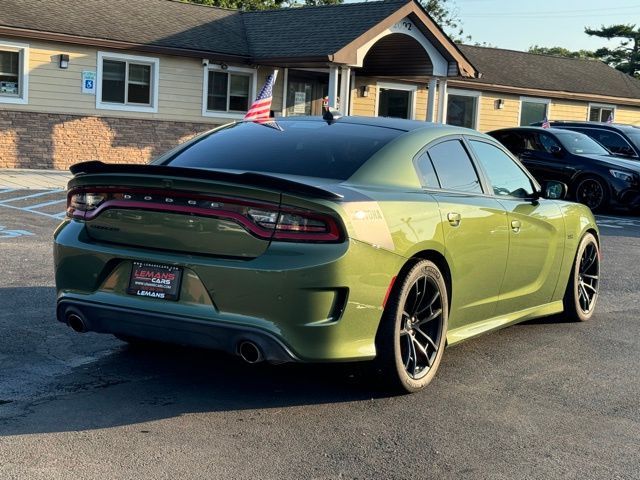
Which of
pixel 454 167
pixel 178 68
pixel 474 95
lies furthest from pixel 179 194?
pixel 474 95

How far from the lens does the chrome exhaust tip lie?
4.45 meters

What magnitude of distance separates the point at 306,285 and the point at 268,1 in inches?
1602

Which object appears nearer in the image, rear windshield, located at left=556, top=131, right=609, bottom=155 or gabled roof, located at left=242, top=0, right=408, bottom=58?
rear windshield, located at left=556, top=131, right=609, bottom=155

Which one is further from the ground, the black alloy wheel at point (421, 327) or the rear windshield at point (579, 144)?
the rear windshield at point (579, 144)

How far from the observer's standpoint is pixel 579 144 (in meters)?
17.9

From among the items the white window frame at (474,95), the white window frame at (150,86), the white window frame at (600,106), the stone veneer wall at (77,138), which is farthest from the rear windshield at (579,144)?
the white window frame at (600,106)

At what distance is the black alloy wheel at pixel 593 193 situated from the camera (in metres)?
17.2

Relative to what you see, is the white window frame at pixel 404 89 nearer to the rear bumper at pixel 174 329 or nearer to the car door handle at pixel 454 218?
the car door handle at pixel 454 218

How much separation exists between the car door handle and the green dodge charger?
1 cm

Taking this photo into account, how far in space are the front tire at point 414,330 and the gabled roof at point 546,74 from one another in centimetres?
2293

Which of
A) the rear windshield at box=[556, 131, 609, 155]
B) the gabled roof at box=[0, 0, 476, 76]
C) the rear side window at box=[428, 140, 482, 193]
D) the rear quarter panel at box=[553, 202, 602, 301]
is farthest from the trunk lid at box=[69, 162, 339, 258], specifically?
the gabled roof at box=[0, 0, 476, 76]

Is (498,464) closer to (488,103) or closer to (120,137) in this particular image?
(120,137)

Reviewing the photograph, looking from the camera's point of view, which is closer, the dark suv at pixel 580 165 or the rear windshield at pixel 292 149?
the rear windshield at pixel 292 149

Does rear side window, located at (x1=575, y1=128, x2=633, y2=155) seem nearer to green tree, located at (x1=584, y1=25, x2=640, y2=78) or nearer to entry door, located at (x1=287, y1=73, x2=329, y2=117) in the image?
entry door, located at (x1=287, y1=73, x2=329, y2=117)
